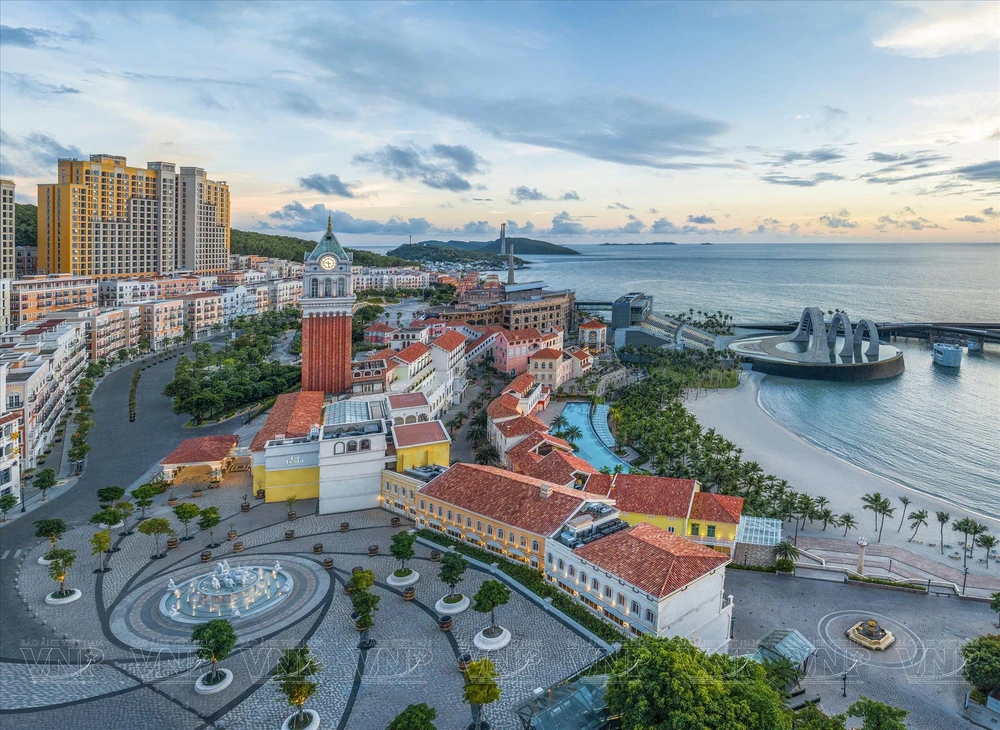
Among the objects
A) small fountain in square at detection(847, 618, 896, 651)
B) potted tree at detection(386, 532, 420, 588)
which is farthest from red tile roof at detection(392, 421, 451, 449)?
small fountain in square at detection(847, 618, 896, 651)

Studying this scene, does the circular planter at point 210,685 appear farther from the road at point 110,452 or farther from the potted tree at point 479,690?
the potted tree at point 479,690

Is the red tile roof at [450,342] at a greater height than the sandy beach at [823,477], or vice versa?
the red tile roof at [450,342]

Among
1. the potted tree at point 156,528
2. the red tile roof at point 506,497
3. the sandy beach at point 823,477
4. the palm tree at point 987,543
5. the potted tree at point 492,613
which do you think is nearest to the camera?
the potted tree at point 492,613

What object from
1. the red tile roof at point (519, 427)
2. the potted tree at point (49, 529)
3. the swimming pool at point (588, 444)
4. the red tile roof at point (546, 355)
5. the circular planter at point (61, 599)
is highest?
the red tile roof at point (546, 355)

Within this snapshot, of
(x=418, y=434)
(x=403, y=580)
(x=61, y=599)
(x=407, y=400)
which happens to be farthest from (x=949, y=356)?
(x=61, y=599)

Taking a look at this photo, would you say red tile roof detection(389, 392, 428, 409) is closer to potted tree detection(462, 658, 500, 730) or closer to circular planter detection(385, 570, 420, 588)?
circular planter detection(385, 570, 420, 588)

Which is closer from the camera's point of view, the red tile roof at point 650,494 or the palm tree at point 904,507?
the red tile roof at point 650,494

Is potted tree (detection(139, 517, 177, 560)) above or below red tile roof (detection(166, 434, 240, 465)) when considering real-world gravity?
below

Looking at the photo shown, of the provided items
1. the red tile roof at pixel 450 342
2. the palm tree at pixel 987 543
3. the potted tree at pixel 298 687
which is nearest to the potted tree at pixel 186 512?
the potted tree at pixel 298 687
